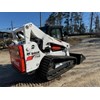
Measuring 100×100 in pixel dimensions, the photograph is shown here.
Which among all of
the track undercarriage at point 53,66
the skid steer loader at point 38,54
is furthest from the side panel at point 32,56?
the track undercarriage at point 53,66

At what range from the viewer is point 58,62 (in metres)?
7.76

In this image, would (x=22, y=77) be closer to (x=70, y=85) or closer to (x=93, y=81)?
(x=70, y=85)

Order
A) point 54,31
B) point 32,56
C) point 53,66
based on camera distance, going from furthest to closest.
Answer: point 54,31 < point 53,66 < point 32,56

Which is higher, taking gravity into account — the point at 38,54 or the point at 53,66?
the point at 38,54

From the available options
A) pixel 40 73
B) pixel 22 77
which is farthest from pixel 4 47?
pixel 40 73

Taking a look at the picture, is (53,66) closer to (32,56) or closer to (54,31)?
(32,56)

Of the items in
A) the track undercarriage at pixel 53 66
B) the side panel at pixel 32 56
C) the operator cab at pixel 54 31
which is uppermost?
the operator cab at pixel 54 31

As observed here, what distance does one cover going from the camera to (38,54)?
279 inches

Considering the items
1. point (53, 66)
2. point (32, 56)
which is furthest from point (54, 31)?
point (32, 56)

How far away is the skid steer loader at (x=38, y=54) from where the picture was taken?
22.0ft

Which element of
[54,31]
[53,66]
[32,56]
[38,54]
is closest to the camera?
[32,56]

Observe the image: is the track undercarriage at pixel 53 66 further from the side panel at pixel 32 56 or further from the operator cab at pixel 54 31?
the operator cab at pixel 54 31

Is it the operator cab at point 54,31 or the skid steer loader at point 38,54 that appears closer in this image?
the skid steer loader at point 38,54

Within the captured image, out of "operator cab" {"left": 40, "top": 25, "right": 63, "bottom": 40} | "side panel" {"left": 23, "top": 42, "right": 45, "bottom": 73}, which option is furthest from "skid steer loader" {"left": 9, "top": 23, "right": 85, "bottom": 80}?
"operator cab" {"left": 40, "top": 25, "right": 63, "bottom": 40}
